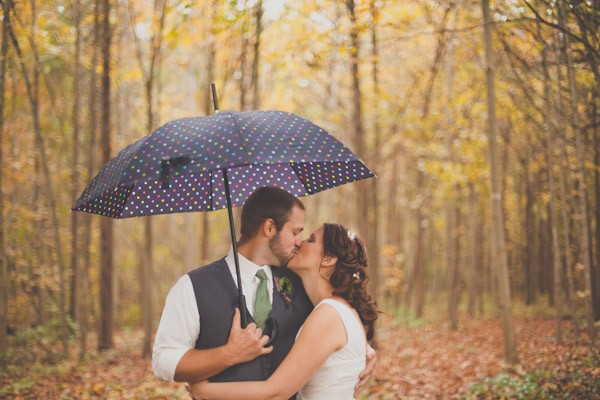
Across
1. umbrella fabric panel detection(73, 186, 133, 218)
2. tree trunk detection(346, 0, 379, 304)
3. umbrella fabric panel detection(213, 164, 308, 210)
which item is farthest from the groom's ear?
tree trunk detection(346, 0, 379, 304)

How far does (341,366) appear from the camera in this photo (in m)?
2.58

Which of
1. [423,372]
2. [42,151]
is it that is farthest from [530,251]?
[42,151]

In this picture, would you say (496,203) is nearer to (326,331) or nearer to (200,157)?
(326,331)

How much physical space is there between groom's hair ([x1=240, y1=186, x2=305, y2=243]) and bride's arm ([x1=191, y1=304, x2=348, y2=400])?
607mm

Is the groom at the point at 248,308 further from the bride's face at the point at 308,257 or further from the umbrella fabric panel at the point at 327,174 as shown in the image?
the umbrella fabric panel at the point at 327,174

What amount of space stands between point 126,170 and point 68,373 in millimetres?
7098

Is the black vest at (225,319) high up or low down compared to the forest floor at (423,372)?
up

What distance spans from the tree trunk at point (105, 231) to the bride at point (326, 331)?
8.25m

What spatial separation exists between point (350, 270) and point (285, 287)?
0.38 meters

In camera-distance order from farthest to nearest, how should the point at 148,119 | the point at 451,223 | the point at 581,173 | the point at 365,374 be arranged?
the point at 451,223, the point at 148,119, the point at 581,173, the point at 365,374

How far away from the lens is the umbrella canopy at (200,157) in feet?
7.39

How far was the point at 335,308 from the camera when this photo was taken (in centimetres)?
252

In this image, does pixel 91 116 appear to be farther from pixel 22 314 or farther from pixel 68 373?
pixel 22 314

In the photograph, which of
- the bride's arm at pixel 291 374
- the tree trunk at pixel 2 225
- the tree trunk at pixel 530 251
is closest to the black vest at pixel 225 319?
the bride's arm at pixel 291 374
